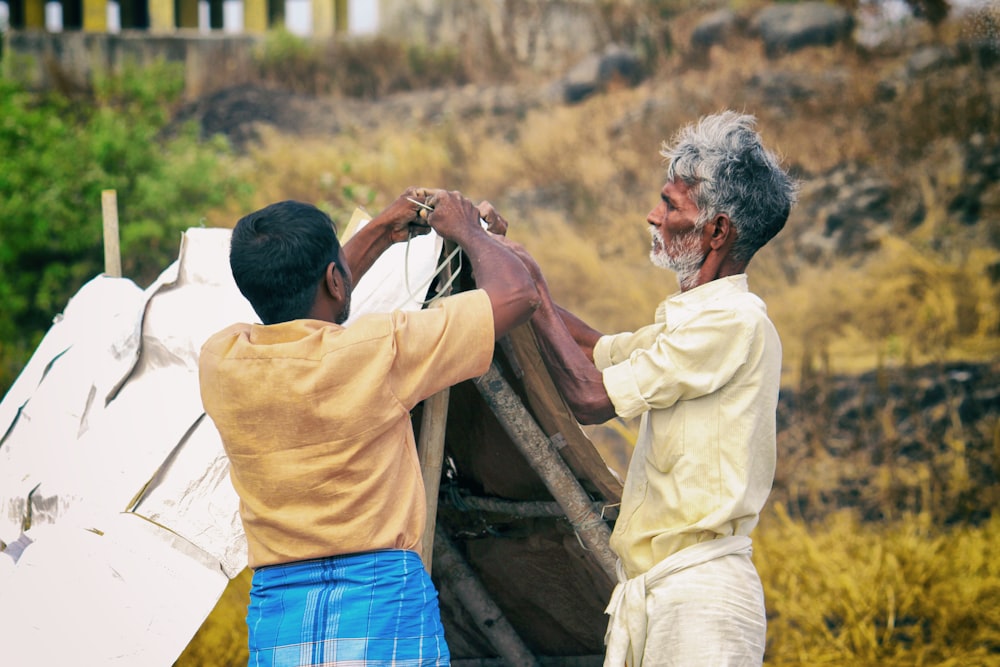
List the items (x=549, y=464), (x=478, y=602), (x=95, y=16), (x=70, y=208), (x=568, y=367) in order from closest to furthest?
(x=568, y=367) → (x=549, y=464) → (x=478, y=602) → (x=70, y=208) → (x=95, y=16)

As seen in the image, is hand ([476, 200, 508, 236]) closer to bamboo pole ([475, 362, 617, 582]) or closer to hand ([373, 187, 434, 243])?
hand ([373, 187, 434, 243])

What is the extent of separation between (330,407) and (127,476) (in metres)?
1.02

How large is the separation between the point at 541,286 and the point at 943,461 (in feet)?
19.4

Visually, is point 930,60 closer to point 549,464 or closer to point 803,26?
point 803,26

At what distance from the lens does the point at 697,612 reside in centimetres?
232

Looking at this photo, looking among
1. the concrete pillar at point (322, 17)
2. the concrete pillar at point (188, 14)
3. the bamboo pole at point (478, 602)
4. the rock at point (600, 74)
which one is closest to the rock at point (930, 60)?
the rock at point (600, 74)

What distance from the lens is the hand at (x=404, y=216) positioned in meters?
2.50

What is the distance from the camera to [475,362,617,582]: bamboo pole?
2.68m

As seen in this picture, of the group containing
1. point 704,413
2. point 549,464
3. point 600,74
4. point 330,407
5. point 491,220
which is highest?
point 491,220

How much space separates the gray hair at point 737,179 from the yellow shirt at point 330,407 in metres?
0.60

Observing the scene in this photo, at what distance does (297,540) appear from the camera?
2121 mm

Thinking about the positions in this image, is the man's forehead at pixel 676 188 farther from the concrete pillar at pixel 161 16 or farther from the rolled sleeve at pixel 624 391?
the concrete pillar at pixel 161 16

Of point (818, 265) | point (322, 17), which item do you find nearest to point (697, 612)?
point (818, 265)

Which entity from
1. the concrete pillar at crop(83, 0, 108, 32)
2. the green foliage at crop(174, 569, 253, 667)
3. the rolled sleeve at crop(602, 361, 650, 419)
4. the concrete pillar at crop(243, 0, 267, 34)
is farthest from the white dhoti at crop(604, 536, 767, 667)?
the concrete pillar at crop(243, 0, 267, 34)
